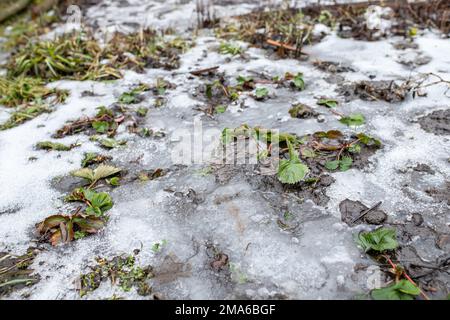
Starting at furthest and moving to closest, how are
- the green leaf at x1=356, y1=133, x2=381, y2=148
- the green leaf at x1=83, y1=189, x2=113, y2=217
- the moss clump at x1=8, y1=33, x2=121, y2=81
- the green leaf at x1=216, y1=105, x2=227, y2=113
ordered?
1. the moss clump at x1=8, y1=33, x2=121, y2=81
2. the green leaf at x1=216, y1=105, x2=227, y2=113
3. the green leaf at x1=356, y1=133, x2=381, y2=148
4. the green leaf at x1=83, y1=189, x2=113, y2=217

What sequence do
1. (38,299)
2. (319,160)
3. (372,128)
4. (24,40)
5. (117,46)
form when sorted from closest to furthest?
(38,299), (319,160), (372,128), (117,46), (24,40)

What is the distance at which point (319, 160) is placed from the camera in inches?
87.4

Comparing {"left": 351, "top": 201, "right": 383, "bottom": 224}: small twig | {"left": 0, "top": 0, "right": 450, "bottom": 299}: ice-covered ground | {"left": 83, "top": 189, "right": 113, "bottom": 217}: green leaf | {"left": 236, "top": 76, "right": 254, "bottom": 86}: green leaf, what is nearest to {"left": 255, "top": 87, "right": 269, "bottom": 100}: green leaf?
{"left": 0, "top": 0, "right": 450, "bottom": 299}: ice-covered ground

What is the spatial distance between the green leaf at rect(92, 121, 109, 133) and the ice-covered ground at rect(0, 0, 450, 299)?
0.14m

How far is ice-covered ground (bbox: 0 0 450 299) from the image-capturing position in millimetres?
1562

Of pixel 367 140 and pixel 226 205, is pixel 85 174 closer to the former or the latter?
pixel 226 205

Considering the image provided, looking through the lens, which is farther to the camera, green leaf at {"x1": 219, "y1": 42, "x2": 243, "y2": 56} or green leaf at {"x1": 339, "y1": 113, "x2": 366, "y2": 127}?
green leaf at {"x1": 219, "y1": 42, "x2": 243, "y2": 56}

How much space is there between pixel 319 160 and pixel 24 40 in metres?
4.35

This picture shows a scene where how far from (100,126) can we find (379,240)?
6.73 ft

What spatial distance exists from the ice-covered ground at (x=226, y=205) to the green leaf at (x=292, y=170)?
0.11m

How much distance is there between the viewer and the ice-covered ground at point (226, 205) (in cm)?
156

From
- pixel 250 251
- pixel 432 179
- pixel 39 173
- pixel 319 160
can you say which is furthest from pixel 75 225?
pixel 432 179

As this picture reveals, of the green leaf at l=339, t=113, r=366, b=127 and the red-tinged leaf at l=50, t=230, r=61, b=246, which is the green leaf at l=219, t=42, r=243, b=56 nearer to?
the green leaf at l=339, t=113, r=366, b=127

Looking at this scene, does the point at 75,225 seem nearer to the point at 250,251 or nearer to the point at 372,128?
the point at 250,251
